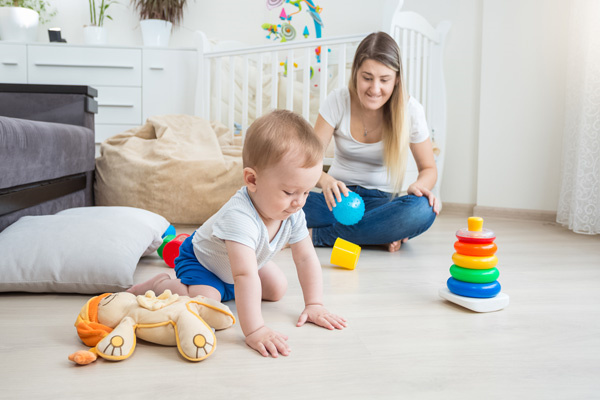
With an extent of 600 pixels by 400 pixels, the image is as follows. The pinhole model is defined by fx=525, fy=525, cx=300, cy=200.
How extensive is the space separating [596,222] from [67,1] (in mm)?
3220

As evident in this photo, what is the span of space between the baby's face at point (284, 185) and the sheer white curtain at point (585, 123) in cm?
167

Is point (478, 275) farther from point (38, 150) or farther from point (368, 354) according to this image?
point (38, 150)

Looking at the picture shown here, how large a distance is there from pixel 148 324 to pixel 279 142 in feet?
1.27

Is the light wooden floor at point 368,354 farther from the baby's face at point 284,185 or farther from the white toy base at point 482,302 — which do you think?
the baby's face at point 284,185

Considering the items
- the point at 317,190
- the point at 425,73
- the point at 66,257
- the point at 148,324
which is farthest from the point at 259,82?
the point at 148,324

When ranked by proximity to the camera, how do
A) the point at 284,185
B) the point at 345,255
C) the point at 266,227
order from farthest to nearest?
the point at 345,255
the point at 266,227
the point at 284,185

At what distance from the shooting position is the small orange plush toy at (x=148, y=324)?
845 millimetres

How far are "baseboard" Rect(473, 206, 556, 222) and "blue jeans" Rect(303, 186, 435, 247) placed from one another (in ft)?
3.51

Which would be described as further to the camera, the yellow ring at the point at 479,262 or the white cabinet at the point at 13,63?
the white cabinet at the point at 13,63

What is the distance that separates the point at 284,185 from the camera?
3.01 feet

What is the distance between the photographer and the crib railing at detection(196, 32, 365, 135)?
97.7 inches

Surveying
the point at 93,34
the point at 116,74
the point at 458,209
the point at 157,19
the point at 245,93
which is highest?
the point at 157,19

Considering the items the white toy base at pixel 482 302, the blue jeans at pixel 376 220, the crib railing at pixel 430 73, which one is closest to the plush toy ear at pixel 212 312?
the white toy base at pixel 482 302

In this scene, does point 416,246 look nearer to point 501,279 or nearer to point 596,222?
point 501,279
